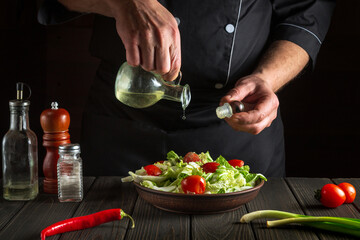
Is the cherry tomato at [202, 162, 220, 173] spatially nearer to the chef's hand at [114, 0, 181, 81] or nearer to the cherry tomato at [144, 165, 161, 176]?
the cherry tomato at [144, 165, 161, 176]

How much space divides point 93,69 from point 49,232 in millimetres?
1902

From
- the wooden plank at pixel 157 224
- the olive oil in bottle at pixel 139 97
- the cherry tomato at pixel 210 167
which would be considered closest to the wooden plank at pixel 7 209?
the wooden plank at pixel 157 224

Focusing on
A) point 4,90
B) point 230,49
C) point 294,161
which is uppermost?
point 230,49

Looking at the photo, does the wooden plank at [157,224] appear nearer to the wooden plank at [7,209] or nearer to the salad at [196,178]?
the salad at [196,178]

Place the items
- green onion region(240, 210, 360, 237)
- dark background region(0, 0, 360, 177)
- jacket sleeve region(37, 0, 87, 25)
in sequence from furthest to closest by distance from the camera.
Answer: dark background region(0, 0, 360, 177), jacket sleeve region(37, 0, 87, 25), green onion region(240, 210, 360, 237)

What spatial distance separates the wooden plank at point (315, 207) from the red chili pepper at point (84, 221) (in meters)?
0.50

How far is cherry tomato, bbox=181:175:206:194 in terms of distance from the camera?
1304mm

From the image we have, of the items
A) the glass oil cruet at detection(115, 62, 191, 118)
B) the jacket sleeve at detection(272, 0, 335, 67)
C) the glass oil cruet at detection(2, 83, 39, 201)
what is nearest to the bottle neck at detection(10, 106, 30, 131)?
the glass oil cruet at detection(2, 83, 39, 201)

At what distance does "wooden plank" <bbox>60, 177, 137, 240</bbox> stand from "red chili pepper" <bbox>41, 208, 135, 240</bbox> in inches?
0.5

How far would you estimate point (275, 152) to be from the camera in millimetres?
2197

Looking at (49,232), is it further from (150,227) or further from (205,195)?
(205,195)

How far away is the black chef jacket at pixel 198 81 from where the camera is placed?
6.35 ft

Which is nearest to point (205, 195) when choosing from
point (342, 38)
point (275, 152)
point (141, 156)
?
point (141, 156)

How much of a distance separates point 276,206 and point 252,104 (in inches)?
16.3
